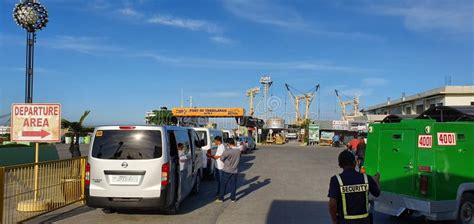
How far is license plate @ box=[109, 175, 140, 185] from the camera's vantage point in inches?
357

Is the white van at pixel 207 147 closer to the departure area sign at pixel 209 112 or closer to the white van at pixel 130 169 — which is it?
the white van at pixel 130 169

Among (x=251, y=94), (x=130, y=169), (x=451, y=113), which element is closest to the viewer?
(x=130, y=169)

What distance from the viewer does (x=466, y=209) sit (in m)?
8.45

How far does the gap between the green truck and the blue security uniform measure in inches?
149

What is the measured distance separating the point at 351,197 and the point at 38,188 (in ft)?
21.8

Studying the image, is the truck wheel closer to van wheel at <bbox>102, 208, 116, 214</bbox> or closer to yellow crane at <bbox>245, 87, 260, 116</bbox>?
van wheel at <bbox>102, 208, 116, 214</bbox>

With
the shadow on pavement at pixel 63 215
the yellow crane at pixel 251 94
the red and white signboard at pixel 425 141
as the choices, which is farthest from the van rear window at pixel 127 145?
the yellow crane at pixel 251 94

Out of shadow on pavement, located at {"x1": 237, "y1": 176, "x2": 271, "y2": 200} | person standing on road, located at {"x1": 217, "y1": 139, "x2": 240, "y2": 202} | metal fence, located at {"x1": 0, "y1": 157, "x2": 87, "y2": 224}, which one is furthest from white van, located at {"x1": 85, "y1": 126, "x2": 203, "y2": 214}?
shadow on pavement, located at {"x1": 237, "y1": 176, "x2": 271, "y2": 200}

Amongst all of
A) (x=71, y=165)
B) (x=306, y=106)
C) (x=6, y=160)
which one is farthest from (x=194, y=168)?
(x=306, y=106)

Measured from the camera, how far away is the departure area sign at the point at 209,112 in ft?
163

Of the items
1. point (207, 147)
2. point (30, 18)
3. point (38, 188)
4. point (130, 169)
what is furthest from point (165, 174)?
point (30, 18)

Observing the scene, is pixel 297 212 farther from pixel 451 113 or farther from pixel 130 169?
pixel 451 113

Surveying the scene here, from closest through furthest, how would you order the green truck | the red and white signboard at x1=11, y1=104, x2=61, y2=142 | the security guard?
the security guard < the green truck < the red and white signboard at x1=11, y1=104, x2=61, y2=142

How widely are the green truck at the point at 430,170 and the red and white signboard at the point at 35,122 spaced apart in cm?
718
